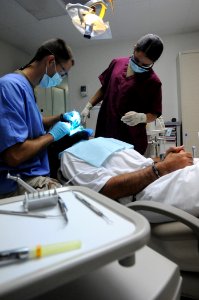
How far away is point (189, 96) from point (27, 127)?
278 cm

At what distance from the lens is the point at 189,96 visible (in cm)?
338

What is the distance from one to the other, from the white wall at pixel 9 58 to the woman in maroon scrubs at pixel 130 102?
7.86ft

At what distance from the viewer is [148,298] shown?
0.48 metres

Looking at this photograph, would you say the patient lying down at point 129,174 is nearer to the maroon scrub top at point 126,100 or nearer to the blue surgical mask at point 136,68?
the maroon scrub top at point 126,100

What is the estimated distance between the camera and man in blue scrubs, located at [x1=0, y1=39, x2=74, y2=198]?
1127 mm

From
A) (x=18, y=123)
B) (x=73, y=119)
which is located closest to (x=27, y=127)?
(x=18, y=123)

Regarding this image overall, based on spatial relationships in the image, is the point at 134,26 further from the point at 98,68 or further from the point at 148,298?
the point at 148,298

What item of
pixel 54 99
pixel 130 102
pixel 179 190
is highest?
pixel 54 99

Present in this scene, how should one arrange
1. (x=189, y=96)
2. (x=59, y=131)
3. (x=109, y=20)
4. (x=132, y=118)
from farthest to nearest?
(x=189, y=96), (x=109, y=20), (x=132, y=118), (x=59, y=131)

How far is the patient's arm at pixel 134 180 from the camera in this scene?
1.12 m

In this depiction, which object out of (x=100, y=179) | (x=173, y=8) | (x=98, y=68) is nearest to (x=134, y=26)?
(x=173, y=8)

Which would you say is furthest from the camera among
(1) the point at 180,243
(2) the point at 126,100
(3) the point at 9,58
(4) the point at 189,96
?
(3) the point at 9,58

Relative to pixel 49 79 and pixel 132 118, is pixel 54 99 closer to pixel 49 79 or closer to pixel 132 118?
A: pixel 132 118

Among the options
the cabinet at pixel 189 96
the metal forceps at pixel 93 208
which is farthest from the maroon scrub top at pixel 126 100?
the cabinet at pixel 189 96
